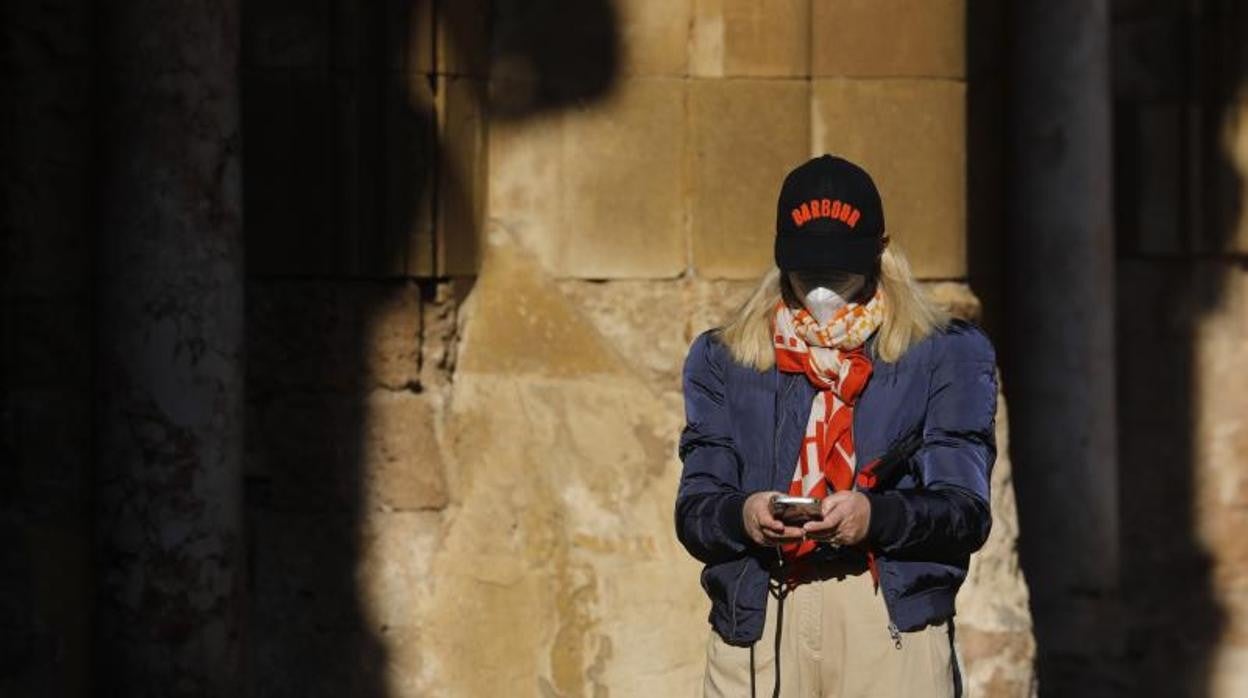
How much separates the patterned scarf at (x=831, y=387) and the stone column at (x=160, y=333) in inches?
90.7

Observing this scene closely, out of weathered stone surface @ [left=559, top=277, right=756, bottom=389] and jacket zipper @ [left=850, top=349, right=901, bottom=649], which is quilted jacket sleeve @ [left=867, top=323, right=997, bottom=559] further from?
weathered stone surface @ [left=559, top=277, right=756, bottom=389]

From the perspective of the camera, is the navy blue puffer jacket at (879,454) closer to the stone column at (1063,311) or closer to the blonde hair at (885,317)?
the blonde hair at (885,317)

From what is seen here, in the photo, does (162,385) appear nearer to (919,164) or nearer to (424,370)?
(424,370)

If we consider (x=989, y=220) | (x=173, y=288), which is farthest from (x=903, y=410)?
(x=989, y=220)

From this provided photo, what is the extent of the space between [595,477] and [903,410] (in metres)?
2.56

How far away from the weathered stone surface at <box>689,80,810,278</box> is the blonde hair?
2.25 m

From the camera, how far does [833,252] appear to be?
5035 mm

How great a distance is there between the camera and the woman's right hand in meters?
4.83

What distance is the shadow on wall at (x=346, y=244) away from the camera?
7383 mm

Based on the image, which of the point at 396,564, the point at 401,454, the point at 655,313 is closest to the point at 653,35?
the point at 655,313

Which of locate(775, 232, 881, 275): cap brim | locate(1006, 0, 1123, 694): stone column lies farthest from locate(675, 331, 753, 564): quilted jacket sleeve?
locate(1006, 0, 1123, 694): stone column

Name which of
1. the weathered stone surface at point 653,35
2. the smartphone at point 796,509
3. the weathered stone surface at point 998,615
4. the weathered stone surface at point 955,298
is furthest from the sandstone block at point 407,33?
the smartphone at point 796,509

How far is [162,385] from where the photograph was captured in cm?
689

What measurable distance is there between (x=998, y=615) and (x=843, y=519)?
303 cm
